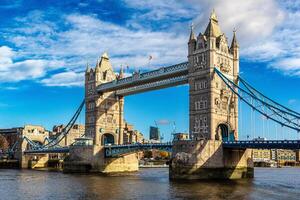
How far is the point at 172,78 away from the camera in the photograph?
295ft

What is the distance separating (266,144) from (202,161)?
10218mm

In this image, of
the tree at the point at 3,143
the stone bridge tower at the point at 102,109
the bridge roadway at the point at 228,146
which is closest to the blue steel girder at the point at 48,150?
the bridge roadway at the point at 228,146

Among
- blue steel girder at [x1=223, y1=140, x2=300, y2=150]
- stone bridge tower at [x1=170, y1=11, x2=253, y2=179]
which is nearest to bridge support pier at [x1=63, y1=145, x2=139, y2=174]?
stone bridge tower at [x1=170, y1=11, x2=253, y2=179]

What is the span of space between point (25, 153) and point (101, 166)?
43410mm

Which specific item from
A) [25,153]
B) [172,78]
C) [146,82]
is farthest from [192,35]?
[25,153]

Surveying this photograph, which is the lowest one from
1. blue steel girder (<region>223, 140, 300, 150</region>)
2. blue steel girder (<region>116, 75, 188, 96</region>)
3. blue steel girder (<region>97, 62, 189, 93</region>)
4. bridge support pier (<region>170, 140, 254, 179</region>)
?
bridge support pier (<region>170, 140, 254, 179</region>)

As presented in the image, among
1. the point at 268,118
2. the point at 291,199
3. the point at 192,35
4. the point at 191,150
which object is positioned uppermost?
the point at 192,35

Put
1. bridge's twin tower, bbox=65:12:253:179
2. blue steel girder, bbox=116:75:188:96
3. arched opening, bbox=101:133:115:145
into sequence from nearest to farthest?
bridge's twin tower, bbox=65:12:253:179 → blue steel girder, bbox=116:75:188:96 → arched opening, bbox=101:133:115:145

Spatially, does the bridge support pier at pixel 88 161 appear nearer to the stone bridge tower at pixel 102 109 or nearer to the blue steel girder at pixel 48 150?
the blue steel girder at pixel 48 150

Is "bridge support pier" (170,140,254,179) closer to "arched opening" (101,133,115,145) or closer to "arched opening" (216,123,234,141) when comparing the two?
"arched opening" (216,123,234,141)

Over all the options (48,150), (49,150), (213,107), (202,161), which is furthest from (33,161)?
(202,161)

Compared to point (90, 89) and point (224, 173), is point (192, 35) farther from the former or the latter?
point (90, 89)

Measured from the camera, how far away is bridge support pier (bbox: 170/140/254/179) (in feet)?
228

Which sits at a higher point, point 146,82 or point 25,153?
point 146,82
